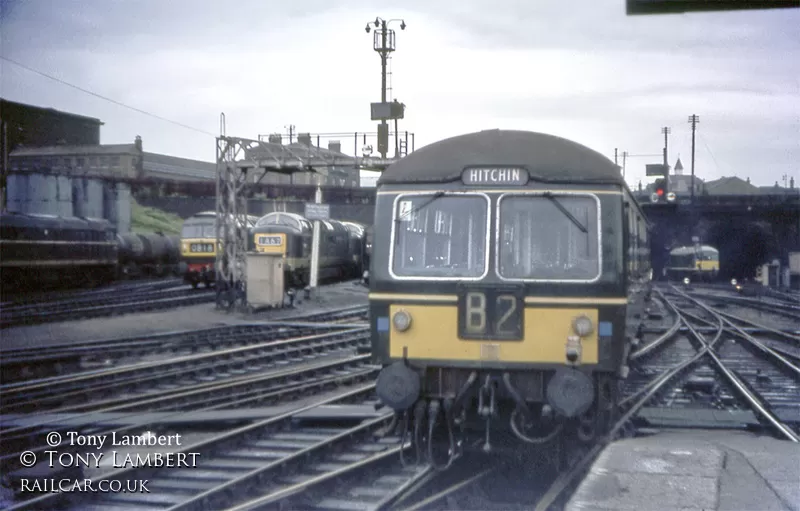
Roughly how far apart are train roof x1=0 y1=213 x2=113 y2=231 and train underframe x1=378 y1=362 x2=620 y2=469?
65.7 ft

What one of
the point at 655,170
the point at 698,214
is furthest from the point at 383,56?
the point at 698,214

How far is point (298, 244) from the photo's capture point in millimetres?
29453

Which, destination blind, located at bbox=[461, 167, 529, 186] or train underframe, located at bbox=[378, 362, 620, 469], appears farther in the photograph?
destination blind, located at bbox=[461, 167, 529, 186]

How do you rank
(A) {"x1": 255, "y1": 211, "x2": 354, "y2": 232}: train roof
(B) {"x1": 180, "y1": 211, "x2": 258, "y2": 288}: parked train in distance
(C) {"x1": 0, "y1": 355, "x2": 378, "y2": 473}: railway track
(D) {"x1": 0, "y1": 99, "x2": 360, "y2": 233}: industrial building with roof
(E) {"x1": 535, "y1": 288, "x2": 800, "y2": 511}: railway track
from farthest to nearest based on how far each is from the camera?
(D) {"x1": 0, "y1": 99, "x2": 360, "y2": 233}: industrial building with roof → (A) {"x1": 255, "y1": 211, "x2": 354, "y2": 232}: train roof → (B) {"x1": 180, "y1": 211, "x2": 258, "y2": 288}: parked train in distance → (C) {"x1": 0, "y1": 355, "x2": 378, "y2": 473}: railway track → (E) {"x1": 535, "y1": 288, "x2": 800, "y2": 511}: railway track

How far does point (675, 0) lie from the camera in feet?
16.4

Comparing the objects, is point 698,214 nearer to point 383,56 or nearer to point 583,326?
point 383,56

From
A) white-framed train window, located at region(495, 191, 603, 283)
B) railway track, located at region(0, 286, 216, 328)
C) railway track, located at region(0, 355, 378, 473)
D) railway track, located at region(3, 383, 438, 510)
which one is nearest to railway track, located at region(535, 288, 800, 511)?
railway track, located at region(3, 383, 438, 510)

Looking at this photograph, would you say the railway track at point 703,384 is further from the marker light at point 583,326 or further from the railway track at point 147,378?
the railway track at point 147,378

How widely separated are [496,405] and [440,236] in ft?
4.86

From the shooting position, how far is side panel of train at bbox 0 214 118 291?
24078mm

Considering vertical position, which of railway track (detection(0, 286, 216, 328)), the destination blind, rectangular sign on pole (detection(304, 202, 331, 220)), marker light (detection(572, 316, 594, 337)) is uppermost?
rectangular sign on pole (detection(304, 202, 331, 220))

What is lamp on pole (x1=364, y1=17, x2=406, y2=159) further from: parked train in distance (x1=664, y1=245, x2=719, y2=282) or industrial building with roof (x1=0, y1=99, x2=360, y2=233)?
parked train in distance (x1=664, y1=245, x2=719, y2=282)

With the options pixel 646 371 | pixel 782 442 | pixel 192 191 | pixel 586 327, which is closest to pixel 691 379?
pixel 646 371

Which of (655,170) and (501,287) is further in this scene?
(655,170)
